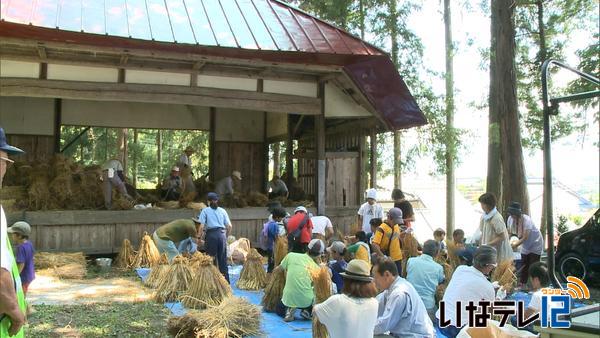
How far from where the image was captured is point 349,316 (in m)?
3.80

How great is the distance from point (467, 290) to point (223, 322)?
257 centimetres

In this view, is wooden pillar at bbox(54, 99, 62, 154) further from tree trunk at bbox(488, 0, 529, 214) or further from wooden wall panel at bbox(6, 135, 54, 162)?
tree trunk at bbox(488, 0, 529, 214)

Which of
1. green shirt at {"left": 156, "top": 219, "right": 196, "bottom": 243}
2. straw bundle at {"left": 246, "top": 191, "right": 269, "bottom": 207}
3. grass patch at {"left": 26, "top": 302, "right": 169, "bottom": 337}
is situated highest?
straw bundle at {"left": 246, "top": 191, "right": 269, "bottom": 207}

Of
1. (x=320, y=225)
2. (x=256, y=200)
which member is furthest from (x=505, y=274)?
(x=256, y=200)

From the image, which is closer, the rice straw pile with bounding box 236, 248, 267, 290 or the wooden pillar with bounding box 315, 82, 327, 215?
the rice straw pile with bounding box 236, 248, 267, 290

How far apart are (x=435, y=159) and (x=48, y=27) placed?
11.9 meters

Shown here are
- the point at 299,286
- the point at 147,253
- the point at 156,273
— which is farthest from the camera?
the point at 147,253

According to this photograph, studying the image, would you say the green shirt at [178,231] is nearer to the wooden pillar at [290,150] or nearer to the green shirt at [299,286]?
the green shirt at [299,286]

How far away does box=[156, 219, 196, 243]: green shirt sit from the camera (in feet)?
29.6

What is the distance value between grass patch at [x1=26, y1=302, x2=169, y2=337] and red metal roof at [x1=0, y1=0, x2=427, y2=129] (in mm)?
4624

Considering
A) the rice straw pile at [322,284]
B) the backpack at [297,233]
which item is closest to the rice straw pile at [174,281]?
the backpack at [297,233]

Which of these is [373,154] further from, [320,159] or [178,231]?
[178,231]

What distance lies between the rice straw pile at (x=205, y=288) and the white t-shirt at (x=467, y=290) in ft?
11.1

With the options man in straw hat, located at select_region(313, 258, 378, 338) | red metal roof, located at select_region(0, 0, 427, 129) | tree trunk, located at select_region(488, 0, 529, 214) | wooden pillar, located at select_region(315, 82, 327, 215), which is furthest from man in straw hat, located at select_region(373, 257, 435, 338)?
tree trunk, located at select_region(488, 0, 529, 214)
